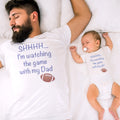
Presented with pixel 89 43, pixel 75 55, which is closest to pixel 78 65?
pixel 75 55

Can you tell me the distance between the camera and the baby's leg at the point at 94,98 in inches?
48.8

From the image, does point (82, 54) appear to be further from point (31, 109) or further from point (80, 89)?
point (31, 109)

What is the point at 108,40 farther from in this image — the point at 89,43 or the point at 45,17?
the point at 45,17

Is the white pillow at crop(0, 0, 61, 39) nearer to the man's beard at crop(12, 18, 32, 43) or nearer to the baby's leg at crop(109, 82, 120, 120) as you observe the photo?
the man's beard at crop(12, 18, 32, 43)

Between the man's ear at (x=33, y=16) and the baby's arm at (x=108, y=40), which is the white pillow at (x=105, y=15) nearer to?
the baby's arm at (x=108, y=40)

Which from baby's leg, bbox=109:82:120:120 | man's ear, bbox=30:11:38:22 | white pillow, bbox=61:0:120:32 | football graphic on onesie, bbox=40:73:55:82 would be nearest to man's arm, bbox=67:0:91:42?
white pillow, bbox=61:0:120:32

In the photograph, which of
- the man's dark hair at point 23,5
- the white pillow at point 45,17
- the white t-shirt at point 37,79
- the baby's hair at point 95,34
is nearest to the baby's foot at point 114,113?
the white t-shirt at point 37,79

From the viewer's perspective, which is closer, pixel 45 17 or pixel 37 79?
pixel 37 79

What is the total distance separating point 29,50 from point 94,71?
0.49 m

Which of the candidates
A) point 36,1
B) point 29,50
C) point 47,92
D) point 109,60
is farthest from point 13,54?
point 109,60

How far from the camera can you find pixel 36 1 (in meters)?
1.52

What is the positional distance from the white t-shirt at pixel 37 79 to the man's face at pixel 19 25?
48 millimetres

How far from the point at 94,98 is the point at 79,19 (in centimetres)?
62

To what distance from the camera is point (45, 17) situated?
4.97ft
